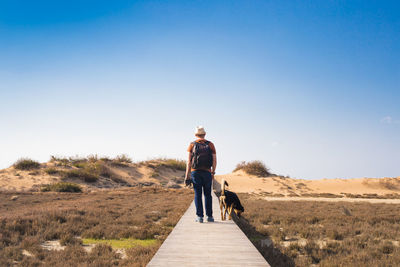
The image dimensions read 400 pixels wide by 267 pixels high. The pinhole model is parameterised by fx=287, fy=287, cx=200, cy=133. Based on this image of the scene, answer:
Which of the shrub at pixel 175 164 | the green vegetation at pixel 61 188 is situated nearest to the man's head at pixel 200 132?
the green vegetation at pixel 61 188

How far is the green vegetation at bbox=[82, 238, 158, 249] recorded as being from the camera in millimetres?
7426

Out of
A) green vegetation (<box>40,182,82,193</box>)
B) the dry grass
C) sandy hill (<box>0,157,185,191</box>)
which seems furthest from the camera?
sandy hill (<box>0,157,185,191</box>)

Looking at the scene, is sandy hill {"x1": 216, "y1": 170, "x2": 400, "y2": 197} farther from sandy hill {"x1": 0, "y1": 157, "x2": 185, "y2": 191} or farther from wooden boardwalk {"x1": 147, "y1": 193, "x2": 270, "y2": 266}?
wooden boardwalk {"x1": 147, "y1": 193, "x2": 270, "y2": 266}

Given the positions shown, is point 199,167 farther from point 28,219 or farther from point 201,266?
point 28,219

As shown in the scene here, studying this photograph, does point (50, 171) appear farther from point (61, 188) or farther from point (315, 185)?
point (315, 185)

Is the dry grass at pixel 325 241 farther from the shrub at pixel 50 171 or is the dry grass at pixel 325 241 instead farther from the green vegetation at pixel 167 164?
the green vegetation at pixel 167 164

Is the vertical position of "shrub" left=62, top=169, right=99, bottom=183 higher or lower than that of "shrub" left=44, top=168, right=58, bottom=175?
lower

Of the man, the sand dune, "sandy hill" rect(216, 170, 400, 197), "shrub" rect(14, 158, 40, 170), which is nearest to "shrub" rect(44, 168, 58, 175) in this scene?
the sand dune

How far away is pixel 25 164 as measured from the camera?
29.1 meters

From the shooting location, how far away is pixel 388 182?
33531 mm

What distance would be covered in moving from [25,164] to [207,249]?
29749 mm

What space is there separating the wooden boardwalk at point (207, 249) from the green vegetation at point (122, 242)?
3.68ft

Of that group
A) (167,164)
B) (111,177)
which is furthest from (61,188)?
(167,164)

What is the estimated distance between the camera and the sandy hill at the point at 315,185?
3138 centimetres
